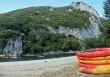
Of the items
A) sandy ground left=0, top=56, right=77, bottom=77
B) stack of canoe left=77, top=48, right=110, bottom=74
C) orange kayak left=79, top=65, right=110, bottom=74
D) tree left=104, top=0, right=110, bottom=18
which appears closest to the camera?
orange kayak left=79, top=65, right=110, bottom=74

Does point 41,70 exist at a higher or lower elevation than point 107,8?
lower

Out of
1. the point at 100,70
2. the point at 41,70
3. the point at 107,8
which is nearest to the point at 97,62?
the point at 100,70

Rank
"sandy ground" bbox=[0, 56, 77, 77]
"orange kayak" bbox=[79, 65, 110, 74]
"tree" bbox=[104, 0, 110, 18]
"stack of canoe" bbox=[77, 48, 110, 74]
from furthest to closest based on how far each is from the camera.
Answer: "tree" bbox=[104, 0, 110, 18]
"sandy ground" bbox=[0, 56, 77, 77]
"stack of canoe" bbox=[77, 48, 110, 74]
"orange kayak" bbox=[79, 65, 110, 74]

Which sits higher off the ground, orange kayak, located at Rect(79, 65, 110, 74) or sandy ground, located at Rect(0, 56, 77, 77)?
orange kayak, located at Rect(79, 65, 110, 74)

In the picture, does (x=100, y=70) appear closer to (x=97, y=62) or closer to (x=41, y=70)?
(x=97, y=62)

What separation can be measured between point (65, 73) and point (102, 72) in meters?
6.81

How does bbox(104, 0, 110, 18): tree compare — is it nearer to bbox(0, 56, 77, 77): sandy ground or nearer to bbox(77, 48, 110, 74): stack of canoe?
bbox(0, 56, 77, 77): sandy ground

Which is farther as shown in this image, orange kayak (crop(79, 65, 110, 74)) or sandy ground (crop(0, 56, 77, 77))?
sandy ground (crop(0, 56, 77, 77))

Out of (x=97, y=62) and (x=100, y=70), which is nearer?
(x=100, y=70)

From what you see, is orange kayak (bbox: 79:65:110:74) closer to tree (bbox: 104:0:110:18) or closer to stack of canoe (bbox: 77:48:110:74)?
stack of canoe (bbox: 77:48:110:74)

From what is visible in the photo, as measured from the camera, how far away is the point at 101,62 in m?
14.6

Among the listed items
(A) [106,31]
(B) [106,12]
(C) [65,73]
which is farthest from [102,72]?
(B) [106,12]

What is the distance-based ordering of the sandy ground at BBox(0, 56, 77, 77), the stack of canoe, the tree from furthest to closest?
1. the tree
2. the sandy ground at BBox(0, 56, 77, 77)
3. the stack of canoe

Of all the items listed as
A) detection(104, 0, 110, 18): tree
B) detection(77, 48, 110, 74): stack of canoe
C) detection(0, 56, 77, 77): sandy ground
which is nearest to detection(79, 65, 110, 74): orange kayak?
detection(77, 48, 110, 74): stack of canoe
